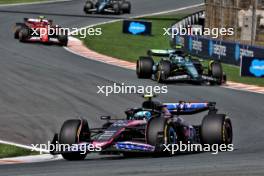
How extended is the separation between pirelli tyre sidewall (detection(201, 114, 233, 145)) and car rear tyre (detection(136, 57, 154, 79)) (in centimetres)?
1440

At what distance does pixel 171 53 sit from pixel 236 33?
40.3ft

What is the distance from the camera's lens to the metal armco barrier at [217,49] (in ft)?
116

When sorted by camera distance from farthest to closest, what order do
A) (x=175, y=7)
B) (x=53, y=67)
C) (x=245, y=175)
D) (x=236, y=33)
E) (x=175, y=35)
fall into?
(x=175, y=7), (x=175, y=35), (x=236, y=33), (x=53, y=67), (x=245, y=175)

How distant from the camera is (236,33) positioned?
4059 cm

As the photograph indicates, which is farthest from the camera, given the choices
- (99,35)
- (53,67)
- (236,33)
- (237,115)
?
(99,35)

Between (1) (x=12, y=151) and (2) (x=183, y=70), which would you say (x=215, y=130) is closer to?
(1) (x=12, y=151)

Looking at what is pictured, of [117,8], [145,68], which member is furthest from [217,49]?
[117,8]

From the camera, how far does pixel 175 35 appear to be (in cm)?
4409

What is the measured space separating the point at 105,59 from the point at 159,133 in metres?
22.8

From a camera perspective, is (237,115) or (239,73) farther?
(239,73)

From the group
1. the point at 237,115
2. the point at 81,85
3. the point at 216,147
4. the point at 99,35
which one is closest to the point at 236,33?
the point at 99,35

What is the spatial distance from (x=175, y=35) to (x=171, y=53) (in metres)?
15.2

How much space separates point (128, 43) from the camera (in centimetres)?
4516

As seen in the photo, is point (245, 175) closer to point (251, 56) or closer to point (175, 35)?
point (251, 56)
